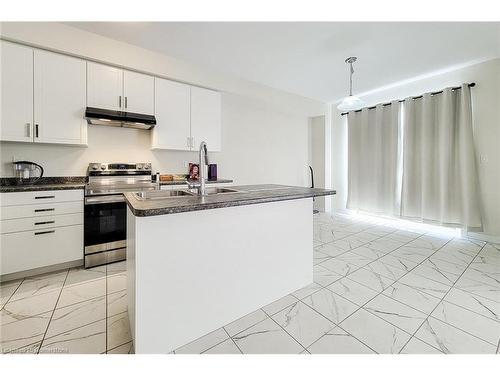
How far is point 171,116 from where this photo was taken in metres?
3.33

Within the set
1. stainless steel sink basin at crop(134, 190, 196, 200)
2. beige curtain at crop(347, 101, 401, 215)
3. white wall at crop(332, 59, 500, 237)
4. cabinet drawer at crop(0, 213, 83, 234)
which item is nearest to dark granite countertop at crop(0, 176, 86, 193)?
cabinet drawer at crop(0, 213, 83, 234)

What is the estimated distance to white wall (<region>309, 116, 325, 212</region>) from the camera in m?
5.55

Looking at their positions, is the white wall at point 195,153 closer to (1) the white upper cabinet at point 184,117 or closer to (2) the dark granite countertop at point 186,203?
(1) the white upper cabinet at point 184,117

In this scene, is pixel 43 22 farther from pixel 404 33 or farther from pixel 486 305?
pixel 486 305

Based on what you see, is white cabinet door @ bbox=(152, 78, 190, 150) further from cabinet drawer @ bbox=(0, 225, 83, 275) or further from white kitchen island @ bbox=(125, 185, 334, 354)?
white kitchen island @ bbox=(125, 185, 334, 354)

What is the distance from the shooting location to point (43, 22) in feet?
Answer: 8.01

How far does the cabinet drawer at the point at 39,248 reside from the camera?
7.23ft

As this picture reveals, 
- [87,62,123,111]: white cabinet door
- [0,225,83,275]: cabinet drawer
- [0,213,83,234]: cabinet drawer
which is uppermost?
[87,62,123,111]: white cabinet door

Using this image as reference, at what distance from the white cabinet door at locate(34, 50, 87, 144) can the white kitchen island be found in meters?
1.74

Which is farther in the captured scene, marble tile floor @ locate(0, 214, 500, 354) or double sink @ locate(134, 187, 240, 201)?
double sink @ locate(134, 187, 240, 201)

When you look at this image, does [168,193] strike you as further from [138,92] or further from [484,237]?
[484,237]

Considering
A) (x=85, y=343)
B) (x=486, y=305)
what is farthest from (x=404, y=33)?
(x=85, y=343)

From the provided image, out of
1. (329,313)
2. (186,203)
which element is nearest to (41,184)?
(186,203)
